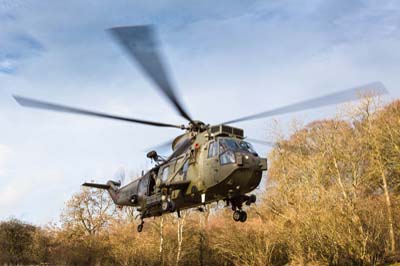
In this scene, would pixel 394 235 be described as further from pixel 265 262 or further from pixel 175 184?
pixel 175 184

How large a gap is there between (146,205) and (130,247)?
18105 mm

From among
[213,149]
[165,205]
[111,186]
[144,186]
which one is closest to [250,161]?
[213,149]

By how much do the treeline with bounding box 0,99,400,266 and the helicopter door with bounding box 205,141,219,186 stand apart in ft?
42.9

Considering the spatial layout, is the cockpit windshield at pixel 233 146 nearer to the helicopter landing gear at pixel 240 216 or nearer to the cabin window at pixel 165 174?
the helicopter landing gear at pixel 240 216

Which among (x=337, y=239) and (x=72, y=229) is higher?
(x=72, y=229)

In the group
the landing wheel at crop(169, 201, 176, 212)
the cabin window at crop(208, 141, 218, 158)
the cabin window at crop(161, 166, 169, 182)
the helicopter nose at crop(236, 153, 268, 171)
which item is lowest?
the landing wheel at crop(169, 201, 176, 212)

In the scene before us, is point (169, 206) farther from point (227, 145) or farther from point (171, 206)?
point (227, 145)

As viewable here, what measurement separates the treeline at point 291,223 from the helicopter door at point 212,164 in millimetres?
13061

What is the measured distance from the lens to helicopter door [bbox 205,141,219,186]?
35.1 feet

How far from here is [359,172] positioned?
27.3 m

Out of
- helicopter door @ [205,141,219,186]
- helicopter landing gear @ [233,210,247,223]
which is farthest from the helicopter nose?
helicopter landing gear @ [233,210,247,223]

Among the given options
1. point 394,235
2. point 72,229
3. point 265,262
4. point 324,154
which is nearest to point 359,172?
point 324,154

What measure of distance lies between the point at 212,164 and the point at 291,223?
15350 millimetres

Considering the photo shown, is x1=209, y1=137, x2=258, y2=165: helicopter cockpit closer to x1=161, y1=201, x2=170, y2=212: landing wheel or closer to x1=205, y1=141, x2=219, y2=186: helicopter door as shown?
x1=205, y1=141, x2=219, y2=186: helicopter door
